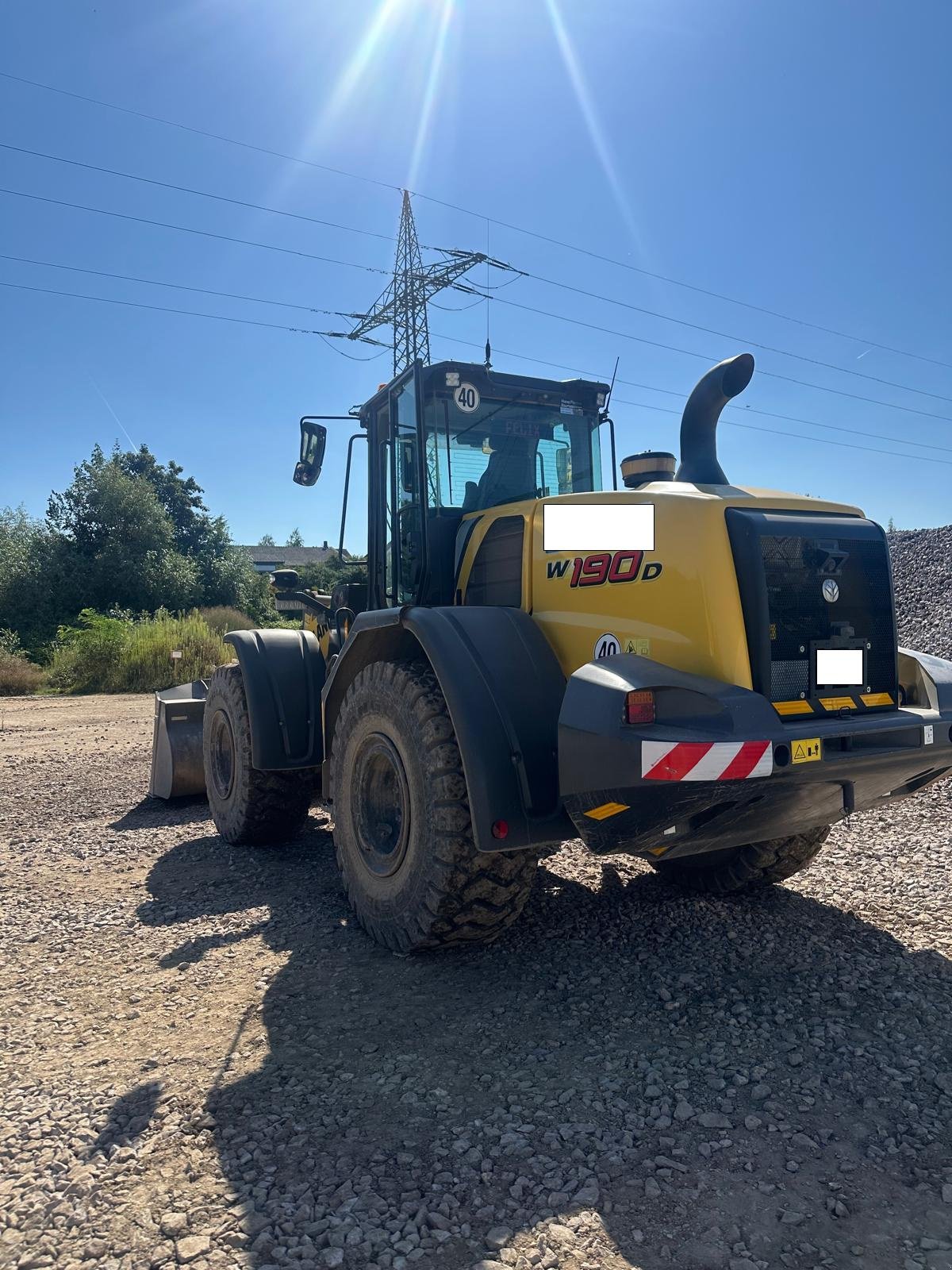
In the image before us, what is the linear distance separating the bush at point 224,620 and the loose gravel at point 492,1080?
18.7m

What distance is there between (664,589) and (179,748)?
16.9 feet

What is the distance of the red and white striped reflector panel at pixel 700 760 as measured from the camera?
108 inches

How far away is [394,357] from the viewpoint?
20484 millimetres

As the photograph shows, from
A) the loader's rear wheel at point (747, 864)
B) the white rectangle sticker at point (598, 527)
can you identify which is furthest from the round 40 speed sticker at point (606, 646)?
the loader's rear wheel at point (747, 864)

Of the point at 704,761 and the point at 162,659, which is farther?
the point at 162,659

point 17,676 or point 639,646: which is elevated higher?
point 639,646

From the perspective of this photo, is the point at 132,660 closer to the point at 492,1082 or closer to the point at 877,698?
the point at 492,1082

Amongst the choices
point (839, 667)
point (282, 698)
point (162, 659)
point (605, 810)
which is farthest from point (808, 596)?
point (162, 659)

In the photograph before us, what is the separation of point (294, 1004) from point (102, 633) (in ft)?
57.7

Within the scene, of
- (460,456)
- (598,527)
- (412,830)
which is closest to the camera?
(598,527)

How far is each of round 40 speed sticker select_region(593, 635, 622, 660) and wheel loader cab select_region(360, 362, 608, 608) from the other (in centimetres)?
96

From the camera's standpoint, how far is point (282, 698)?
215 inches

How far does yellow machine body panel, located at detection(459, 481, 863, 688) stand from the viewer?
3.09m

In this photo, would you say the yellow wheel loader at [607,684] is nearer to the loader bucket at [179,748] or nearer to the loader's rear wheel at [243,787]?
the loader's rear wheel at [243,787]
